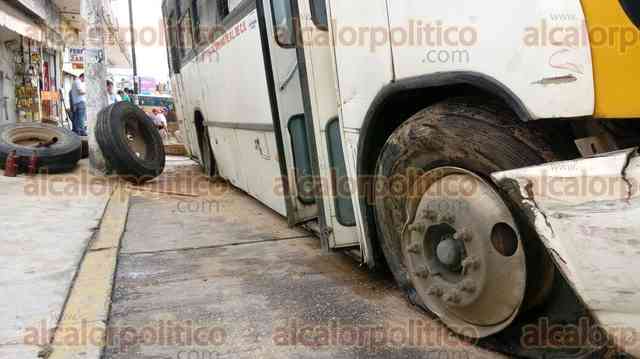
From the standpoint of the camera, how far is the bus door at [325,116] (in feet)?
10.5

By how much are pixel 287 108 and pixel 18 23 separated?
11.6 m

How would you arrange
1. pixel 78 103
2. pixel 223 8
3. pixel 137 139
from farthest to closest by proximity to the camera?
pixel 78 103 → pixel 137 139 → pixel 223 8

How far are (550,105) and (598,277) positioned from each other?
530mm

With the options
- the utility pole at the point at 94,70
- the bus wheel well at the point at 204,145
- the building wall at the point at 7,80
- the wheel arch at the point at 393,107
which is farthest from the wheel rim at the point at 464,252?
the building wall at the point at 7,80

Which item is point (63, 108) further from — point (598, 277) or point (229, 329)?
point (598, 277)

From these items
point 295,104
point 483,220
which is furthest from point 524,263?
point 295,104

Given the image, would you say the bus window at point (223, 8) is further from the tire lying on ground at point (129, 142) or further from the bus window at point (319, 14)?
the tire lying on ground at point (129, 142)

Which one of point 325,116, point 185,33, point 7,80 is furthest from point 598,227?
point 7,80

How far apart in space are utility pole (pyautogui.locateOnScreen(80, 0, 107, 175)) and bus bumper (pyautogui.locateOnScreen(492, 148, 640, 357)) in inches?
303

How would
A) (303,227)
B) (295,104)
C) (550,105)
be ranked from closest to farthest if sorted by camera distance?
(550,105) < (295,104) < (303,227)

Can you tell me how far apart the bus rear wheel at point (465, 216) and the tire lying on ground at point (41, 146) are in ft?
21.4

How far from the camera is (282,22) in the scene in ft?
12.4

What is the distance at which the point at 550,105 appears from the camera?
174 cm

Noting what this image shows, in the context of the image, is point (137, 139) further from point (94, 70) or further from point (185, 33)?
point (185, 33)
